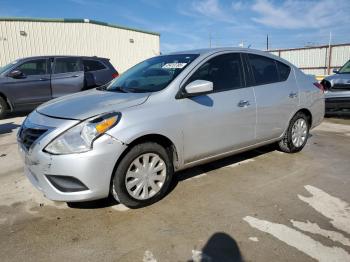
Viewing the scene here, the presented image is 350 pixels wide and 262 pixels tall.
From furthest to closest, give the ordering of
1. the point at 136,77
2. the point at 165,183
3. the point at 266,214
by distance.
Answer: the point at 136,77
the point at 165,183
the point at 266,214

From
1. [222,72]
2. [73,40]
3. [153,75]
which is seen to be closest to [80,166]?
[153,75]

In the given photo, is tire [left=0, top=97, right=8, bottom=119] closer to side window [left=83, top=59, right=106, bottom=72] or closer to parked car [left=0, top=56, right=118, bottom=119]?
parked car [left=0, top=56, right=118, bottom=119]

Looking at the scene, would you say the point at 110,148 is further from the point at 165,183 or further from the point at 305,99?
the point at 305,99

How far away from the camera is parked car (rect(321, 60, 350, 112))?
323 inches

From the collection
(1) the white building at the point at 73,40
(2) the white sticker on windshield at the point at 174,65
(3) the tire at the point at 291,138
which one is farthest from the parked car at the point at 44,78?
(1) the white building at the point at 73,40

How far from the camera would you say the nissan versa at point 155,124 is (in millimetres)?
3021

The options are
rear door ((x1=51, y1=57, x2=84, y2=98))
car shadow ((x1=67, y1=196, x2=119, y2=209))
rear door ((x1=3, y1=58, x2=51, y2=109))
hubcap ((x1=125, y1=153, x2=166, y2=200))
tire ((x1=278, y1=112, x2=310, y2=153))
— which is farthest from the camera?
rear door ((x1=51, y1=57, x2=84, y2=98))

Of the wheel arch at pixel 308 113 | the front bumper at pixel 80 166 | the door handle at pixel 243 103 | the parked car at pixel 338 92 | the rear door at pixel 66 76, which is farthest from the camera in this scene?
the rear door at pixel 66 76

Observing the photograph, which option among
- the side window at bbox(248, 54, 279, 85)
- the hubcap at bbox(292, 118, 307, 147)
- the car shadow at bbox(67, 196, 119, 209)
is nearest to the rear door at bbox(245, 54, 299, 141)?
the side window at bbox(248, 54, 279, 85)

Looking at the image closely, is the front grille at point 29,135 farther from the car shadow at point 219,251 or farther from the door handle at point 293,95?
the door handle at point 293,95

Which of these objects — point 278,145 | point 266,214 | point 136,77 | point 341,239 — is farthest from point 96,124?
point 278,145

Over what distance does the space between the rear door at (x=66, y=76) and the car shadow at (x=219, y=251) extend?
305 inches

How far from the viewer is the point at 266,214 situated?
10.8 ft

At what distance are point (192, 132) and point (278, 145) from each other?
2279 millimetres
